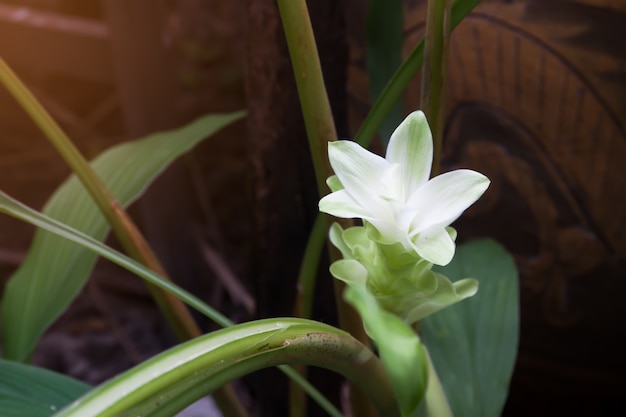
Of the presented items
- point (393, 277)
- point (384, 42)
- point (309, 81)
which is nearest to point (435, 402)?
point (393, 277)

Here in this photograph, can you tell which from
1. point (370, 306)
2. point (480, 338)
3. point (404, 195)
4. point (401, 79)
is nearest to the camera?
point (370, 306)

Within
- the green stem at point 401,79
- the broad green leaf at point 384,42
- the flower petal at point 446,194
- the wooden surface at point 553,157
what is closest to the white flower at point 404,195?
the flower petal at point 446,194

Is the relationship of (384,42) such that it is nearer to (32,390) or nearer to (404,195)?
(404,195)

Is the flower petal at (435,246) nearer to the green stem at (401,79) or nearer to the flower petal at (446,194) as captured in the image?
the flower petal at (446,194)

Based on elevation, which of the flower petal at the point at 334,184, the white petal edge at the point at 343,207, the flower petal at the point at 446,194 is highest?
the flower petal at the point at 334,184

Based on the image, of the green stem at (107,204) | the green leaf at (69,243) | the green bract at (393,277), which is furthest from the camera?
the green leaf at (69,243)

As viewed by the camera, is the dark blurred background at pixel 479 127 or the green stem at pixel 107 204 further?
the dark blurred background at pixel 479 127
